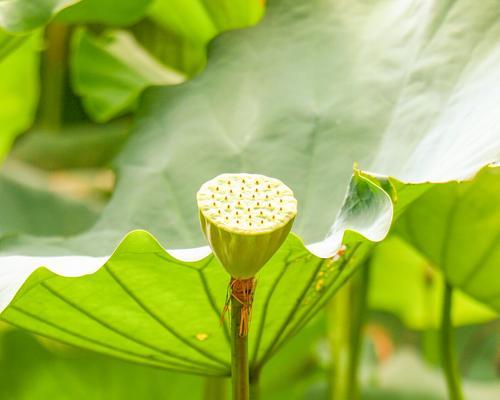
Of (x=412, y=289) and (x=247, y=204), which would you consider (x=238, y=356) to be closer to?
(x=247, y=204)

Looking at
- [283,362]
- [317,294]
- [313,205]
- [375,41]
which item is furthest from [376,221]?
[283,362]

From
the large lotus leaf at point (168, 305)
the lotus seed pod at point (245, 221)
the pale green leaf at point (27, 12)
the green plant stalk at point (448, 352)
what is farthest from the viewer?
the green plant stalk at point (448, 352)

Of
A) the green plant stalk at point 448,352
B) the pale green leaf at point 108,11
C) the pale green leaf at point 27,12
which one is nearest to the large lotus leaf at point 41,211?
the pale green leaf at point 108,11

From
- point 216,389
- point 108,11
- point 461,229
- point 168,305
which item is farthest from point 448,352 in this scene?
point 108,11

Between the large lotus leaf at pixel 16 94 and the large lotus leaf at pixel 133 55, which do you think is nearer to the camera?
the large lotus leaf at pixel 133 55

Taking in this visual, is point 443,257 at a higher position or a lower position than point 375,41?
lower

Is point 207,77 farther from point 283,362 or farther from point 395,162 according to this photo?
point 283,362

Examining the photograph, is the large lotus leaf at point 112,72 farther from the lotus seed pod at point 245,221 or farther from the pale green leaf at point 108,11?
the lotus seed pod at point 245,221
